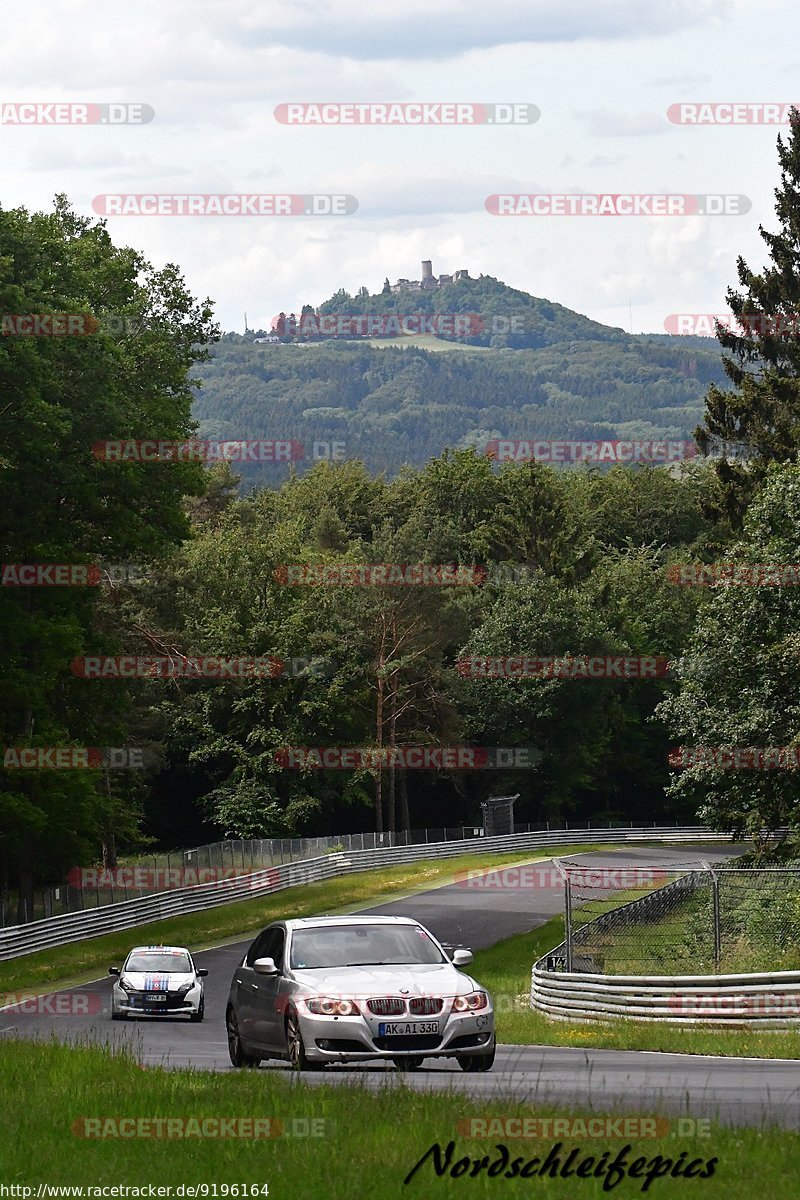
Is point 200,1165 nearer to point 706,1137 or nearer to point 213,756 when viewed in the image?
point 706,1137

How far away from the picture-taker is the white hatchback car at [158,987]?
28.4m

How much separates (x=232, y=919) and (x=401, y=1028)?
127 feet

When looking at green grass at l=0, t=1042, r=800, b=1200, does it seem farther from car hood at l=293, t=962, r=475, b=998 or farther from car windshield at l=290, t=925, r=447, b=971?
car windshield at l=290, t=925, r=447, b=971

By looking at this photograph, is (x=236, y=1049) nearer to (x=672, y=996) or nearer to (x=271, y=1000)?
(x=271, y=1000)

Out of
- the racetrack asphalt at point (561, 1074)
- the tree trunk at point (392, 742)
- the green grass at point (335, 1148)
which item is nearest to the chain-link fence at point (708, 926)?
the racetrack asphalt at point (561, 1074)

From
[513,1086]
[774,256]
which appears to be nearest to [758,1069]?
[513,1086]

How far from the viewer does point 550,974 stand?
2712cm

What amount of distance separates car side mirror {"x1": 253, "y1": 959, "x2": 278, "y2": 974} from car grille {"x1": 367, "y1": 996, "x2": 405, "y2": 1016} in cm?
132

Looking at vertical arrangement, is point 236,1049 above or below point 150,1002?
above

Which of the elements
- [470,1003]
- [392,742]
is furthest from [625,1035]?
[392,742]

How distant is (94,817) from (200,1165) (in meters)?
38.3

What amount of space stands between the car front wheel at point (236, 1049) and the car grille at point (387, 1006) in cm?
224

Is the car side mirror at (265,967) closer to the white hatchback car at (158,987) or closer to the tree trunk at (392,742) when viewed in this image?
the white hatchback car at (158,987)

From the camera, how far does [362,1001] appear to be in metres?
14.0
